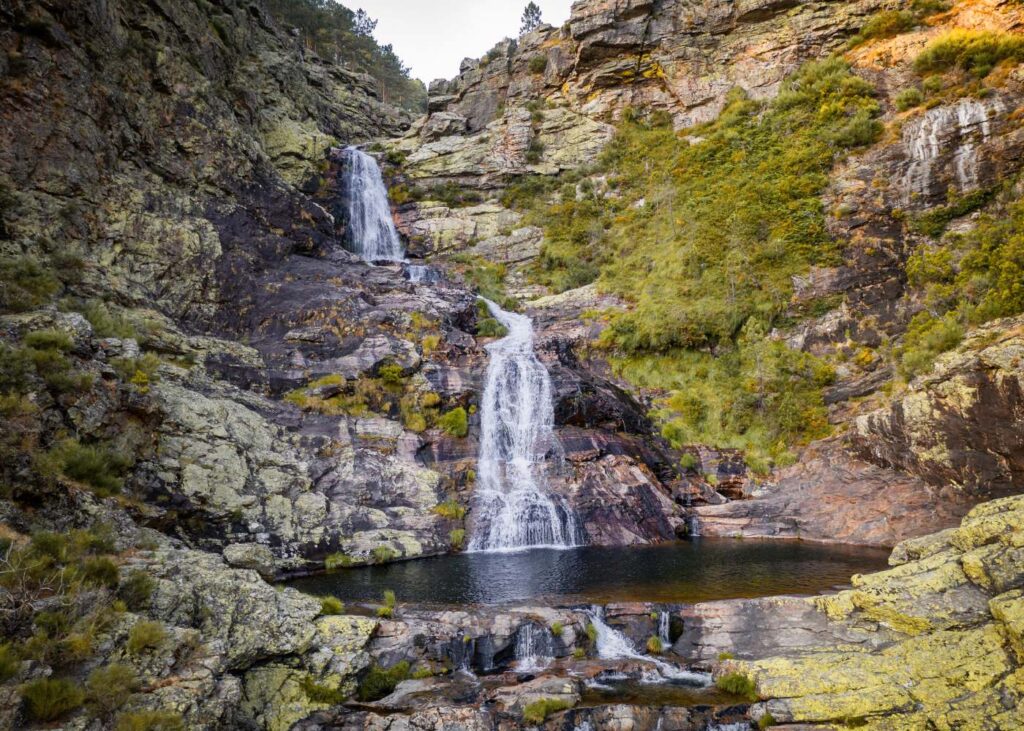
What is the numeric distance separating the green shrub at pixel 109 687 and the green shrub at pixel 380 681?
425 cm

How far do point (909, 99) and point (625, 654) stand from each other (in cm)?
3987

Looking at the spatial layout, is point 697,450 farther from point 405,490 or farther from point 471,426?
point 405,490

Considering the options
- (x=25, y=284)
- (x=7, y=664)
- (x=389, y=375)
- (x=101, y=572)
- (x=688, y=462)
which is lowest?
(x=7, y=664)

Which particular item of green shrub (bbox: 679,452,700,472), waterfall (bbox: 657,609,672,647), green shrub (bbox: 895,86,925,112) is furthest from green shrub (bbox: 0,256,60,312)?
green shrub (bbox: 895,86,925,112)

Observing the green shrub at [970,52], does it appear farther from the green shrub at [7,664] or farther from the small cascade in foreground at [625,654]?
the green shrub at [7,664]

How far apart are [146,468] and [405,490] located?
9.86m

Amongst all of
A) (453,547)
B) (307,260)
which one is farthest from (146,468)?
(307,260)

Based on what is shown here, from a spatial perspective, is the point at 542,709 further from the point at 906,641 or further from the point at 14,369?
the point at 14,369

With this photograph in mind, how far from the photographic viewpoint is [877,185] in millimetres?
33906

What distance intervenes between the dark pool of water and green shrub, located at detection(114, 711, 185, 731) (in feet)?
27.0

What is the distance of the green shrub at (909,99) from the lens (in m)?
35.2

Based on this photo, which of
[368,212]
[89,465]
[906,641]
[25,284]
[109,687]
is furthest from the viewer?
[368,212]

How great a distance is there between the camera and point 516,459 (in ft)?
90.7

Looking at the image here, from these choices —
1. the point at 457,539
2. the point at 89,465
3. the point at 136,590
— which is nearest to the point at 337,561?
the point at 457,539
